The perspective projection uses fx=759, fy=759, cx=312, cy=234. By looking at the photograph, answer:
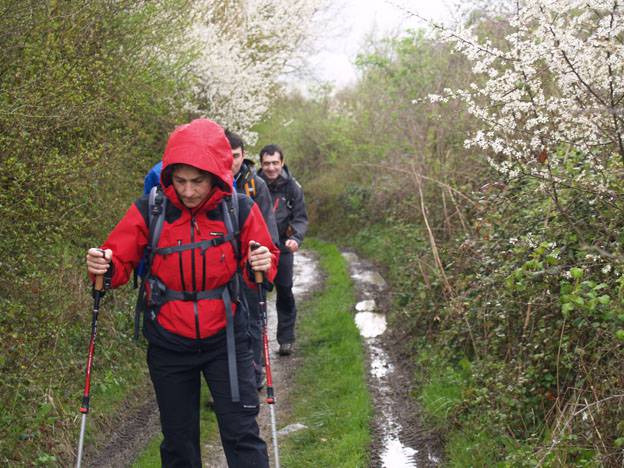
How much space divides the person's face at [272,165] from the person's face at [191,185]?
390 centimetres

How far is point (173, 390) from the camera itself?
4.33 meters

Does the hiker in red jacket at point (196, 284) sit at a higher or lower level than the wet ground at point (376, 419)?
higher

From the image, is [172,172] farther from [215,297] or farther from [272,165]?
[272,165]

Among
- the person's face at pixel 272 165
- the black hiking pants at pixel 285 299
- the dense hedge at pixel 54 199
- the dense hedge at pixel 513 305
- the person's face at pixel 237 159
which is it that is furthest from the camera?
the black hiking pants at pixel 285 299

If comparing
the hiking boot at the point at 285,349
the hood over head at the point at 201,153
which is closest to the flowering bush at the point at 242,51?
the hiking boot at the point at 285,349

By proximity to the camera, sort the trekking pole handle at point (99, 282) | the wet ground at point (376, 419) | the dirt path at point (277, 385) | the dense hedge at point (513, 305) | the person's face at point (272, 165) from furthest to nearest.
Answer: the person's face at point (272, 165), the dirt path at point (277, 385), the wet ground at point (376, 419), the dense hedge at point (513, 305), the trekking pole handle at point (99, 282)

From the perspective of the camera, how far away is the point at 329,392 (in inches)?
305

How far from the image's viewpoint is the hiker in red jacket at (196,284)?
4.20 metres

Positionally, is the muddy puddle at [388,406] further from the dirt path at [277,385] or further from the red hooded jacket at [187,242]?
the red hooded jacket at [187,242]

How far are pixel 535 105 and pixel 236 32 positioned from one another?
12.5 meters

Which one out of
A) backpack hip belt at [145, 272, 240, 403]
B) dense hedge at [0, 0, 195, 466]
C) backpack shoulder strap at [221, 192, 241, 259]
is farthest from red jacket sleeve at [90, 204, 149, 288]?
dense hedge at [0, 0, 195, 466]

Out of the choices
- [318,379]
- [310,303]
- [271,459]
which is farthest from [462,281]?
[310,303]

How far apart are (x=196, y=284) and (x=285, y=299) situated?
15.7ft

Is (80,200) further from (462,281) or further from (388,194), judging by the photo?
(388,194)
